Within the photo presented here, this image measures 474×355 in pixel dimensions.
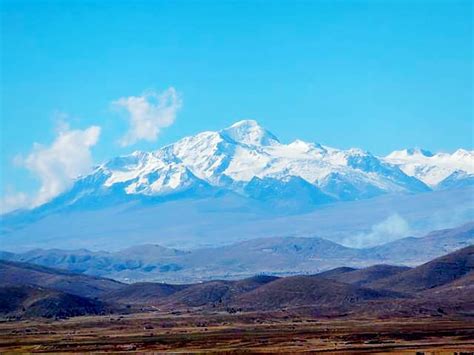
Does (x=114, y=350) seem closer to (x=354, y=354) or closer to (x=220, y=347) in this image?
(x=220, y=347)

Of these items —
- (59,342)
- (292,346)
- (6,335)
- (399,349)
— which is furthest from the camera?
(6,335)

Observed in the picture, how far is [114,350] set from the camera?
144 m

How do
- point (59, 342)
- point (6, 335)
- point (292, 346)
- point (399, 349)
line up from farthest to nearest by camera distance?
point (6, 335) → point (59, 342) → point (292, 346) → point (399, 349)

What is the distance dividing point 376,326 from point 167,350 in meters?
54.2

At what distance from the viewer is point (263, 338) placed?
528 feet

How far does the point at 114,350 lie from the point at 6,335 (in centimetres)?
4588

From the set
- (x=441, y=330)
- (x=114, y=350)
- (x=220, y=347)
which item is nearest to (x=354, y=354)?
(x=220, y=347)

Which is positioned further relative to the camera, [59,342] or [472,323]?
[472,323]

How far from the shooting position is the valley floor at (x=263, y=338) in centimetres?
14200

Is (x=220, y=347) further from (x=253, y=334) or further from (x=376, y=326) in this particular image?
(x=376, y=326)

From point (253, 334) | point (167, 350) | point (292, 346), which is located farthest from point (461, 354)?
point (253, 334)

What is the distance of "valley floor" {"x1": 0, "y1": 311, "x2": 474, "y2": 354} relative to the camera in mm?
142000

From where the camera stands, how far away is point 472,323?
7446 inches

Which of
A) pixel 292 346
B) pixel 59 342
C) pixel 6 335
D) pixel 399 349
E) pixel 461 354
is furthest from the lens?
pixel 6 335
